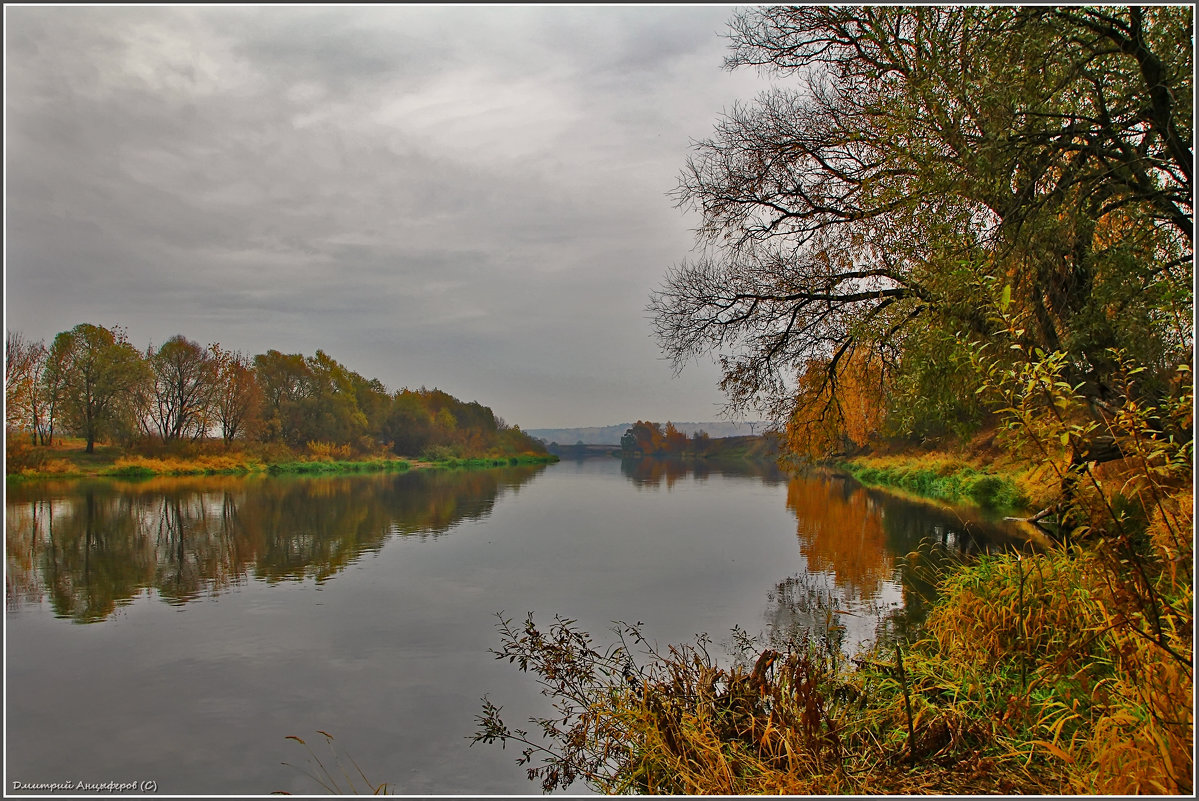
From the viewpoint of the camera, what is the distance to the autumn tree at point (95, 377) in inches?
886

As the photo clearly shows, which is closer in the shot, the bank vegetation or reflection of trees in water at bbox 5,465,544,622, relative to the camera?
the bank vegetation

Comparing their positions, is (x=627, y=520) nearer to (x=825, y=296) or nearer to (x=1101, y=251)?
(x=825, y=296)

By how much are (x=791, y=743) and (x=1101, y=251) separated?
6.50 meters

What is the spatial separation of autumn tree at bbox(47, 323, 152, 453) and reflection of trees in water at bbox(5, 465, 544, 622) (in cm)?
267

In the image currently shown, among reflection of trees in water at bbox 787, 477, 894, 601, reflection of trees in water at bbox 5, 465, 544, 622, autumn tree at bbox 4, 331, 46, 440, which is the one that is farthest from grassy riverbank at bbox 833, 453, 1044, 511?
autumn tree at bbox 4, 331, 46, 440

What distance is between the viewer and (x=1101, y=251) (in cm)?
752

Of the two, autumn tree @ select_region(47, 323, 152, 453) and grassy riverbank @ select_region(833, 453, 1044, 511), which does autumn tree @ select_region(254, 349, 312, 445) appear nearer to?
autumn tree @ select_region(47, 323, 152, 453)

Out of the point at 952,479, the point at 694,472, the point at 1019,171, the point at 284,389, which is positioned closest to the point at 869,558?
the point at 1019,171

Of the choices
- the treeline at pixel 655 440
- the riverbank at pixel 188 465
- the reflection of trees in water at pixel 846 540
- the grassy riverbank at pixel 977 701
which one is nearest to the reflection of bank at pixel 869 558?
the reflection of trees in water at pixel 846 540

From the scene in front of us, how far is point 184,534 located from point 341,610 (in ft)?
31.6

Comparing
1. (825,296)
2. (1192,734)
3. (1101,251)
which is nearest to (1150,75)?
(1101,251)

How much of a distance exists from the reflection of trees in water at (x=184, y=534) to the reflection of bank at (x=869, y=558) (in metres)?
8.37

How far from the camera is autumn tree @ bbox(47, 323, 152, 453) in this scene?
886 inches

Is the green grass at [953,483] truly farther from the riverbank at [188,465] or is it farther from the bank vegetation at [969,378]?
the riverbank at [188,465]
